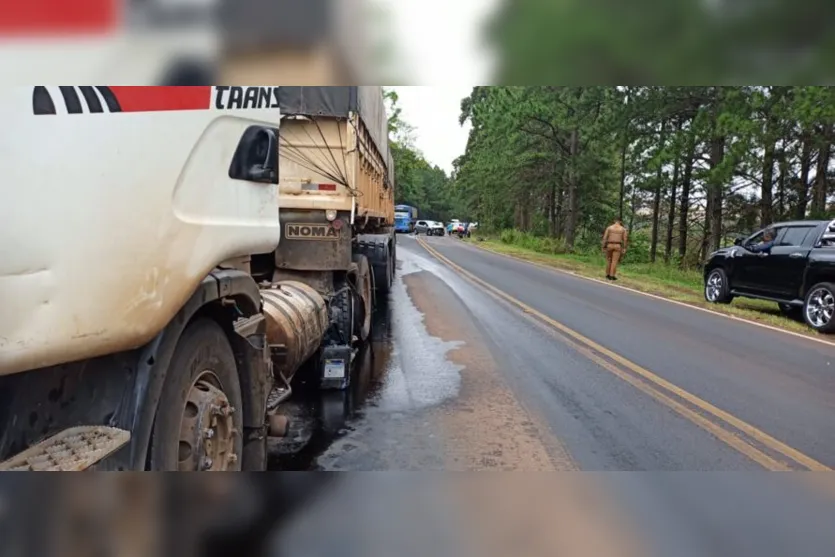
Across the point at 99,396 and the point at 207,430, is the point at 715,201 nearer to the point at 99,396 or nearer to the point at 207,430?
the point at 207,430

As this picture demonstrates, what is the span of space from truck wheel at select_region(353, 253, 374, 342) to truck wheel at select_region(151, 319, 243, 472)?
491 centimetres

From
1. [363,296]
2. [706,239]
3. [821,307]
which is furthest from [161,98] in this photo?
[706,239]

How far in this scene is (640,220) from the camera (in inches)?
1657

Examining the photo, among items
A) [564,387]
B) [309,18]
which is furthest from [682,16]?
[564,387]

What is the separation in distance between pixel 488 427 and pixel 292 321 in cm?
184

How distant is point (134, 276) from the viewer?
6.14 ft

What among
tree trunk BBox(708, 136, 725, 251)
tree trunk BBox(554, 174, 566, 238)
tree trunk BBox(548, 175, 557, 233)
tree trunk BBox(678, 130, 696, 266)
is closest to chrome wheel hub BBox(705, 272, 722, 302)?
tree trunk BBox(708, 136, 725, 251)

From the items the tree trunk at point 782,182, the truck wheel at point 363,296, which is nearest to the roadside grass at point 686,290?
the tree trunk at point 782,182

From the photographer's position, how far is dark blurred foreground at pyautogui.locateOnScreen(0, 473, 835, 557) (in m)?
1.90

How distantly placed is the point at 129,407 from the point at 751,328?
34.7 feet

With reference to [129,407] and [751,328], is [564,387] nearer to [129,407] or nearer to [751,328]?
[129,407]

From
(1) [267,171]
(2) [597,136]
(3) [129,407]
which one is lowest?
(3) [129,407]

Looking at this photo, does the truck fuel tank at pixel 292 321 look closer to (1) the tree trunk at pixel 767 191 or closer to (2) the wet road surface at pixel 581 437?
(2) the wet road surface at pixel 581 437

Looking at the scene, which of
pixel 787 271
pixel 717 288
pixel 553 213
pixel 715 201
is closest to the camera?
pixel 787 271
